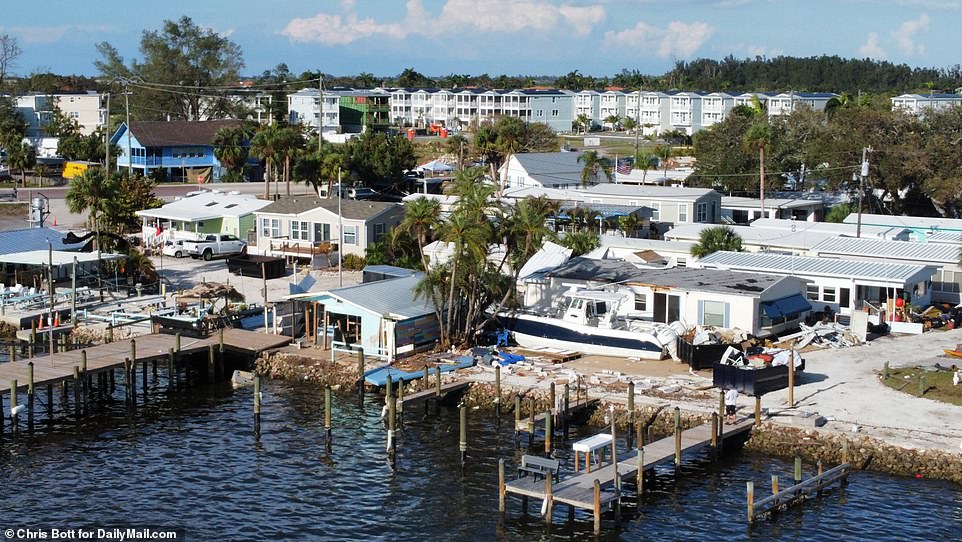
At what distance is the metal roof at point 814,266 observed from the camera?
5103 centimetres

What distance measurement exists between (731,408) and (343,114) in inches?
4597

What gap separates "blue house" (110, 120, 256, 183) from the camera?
10581 cm

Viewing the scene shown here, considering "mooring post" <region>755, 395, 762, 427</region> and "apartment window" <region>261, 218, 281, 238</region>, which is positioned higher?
"apartment window" <region>261, 218, 281, 238</region>

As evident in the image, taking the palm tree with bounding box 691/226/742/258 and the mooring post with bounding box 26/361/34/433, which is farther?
the palm tree with bounding box 691/226/742/258

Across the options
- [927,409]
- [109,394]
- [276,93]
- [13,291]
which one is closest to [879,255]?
[927,409]

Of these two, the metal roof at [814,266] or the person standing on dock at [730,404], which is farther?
the metal roof at [814,266]

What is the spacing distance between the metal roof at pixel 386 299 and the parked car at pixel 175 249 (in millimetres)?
23621

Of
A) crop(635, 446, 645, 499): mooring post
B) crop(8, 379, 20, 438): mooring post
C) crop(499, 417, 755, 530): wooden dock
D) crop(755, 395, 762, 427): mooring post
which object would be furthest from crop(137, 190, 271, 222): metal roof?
crop(635, 446, 645, 499): mooring post

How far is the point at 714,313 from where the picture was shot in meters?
48.0

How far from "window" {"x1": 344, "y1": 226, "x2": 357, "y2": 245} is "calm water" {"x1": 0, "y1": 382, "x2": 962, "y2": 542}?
2691 centimetres

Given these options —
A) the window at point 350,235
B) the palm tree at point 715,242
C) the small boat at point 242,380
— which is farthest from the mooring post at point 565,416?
the window at point 350,235

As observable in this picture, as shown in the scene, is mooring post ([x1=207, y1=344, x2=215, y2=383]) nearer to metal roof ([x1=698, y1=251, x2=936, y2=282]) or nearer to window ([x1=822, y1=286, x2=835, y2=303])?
metal roof ([x1=698, y1=251, x2=936, y2=282])

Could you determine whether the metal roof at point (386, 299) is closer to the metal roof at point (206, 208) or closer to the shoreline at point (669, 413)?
the shoreline at point (669, 413)

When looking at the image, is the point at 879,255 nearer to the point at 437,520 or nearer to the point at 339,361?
the point at 339,361
